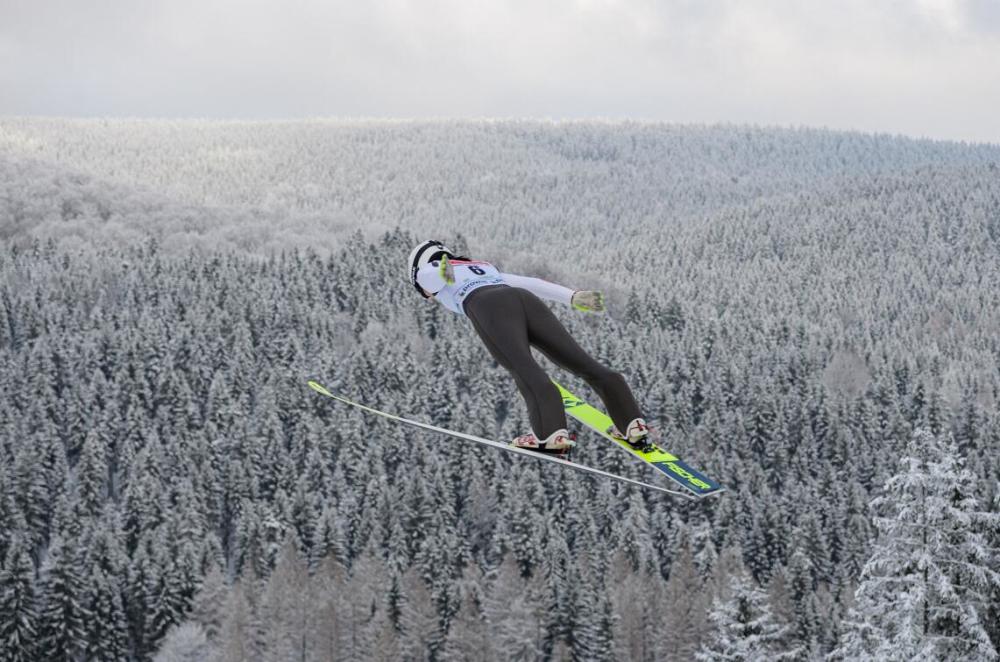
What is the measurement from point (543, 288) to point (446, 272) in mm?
987

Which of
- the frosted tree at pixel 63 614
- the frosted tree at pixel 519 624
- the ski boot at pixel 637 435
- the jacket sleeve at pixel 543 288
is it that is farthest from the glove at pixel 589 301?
the frosted tree at pixel 63 614

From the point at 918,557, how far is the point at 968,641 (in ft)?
4.73

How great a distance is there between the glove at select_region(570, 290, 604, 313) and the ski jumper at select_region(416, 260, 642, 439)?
0.67ft

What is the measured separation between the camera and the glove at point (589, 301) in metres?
12.7

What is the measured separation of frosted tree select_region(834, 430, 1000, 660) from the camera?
→ 20891 millimetres

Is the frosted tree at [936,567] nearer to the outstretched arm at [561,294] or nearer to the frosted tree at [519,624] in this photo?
the outstretched arm at [561,294]

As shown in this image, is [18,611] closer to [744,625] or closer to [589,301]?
[744,625]

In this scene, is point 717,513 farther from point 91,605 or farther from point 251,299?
point 251,299

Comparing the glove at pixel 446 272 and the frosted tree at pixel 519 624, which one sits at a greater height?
the glove at pixel 446 272

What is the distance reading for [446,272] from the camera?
44.7 feet

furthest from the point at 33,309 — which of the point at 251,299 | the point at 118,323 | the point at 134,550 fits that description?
the point at 134,550

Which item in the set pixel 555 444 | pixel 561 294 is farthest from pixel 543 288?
pixel 555 444

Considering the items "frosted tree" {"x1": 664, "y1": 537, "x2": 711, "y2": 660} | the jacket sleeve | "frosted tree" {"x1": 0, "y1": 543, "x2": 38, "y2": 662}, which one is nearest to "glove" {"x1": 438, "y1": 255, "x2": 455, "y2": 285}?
the jacket sleeve

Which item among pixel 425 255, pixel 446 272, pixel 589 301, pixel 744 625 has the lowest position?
pixel 744 625
